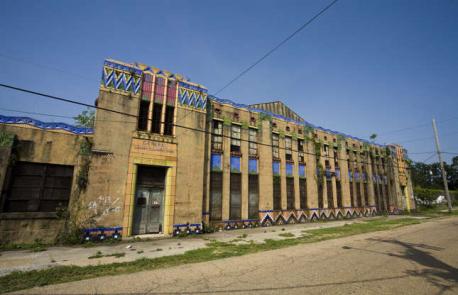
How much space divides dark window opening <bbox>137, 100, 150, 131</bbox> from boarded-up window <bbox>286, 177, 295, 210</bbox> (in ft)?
42.9

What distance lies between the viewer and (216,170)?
16375mm

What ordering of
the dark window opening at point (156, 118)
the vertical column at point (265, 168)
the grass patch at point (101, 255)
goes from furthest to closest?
the vertical column at point (265, 168) → the dark window opening at point (156, 118) → the grass patch at point (101, 255)

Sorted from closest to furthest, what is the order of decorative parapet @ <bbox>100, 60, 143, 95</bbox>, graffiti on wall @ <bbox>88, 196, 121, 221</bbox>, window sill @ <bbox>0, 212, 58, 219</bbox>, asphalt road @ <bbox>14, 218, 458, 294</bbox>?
asphalt road @ <bbox>14, 218, 458, 294</bbox> → window sill @ <bbox>0, 212, 58, 219</bbox> → graffiti on wall @ <bbox>88, 196, 121, 221</bbox> → decorative parapet @ <bbox>100, 60, 143, 95</bbox>

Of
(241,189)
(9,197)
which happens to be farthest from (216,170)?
(9,197)

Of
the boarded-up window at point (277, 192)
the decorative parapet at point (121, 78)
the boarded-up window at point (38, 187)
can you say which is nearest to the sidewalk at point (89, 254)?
the boarded-up window at point (38, 187)

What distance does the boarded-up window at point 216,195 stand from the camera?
51.4 ft

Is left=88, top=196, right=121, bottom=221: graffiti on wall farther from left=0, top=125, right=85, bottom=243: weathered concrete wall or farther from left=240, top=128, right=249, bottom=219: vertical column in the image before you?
left=240, top=128, right=249, bottom=219: vertical column

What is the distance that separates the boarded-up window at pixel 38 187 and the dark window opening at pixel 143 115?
14.1 feet

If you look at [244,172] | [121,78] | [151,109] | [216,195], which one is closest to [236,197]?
[216,195]

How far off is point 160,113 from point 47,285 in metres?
10.4

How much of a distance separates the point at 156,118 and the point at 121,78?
117 inches

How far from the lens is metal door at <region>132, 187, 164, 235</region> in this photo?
12695 millimetres

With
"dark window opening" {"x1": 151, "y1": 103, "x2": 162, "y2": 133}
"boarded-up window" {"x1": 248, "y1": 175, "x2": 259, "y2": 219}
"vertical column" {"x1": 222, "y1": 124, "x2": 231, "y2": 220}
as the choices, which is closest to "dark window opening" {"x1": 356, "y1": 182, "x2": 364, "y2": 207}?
"boarded-up window" {"x1": 248, "y1": 175, "x2": 259, "y2": 219}

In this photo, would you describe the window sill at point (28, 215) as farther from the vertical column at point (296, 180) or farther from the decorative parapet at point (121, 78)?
the vertical column at point (296, 180)
